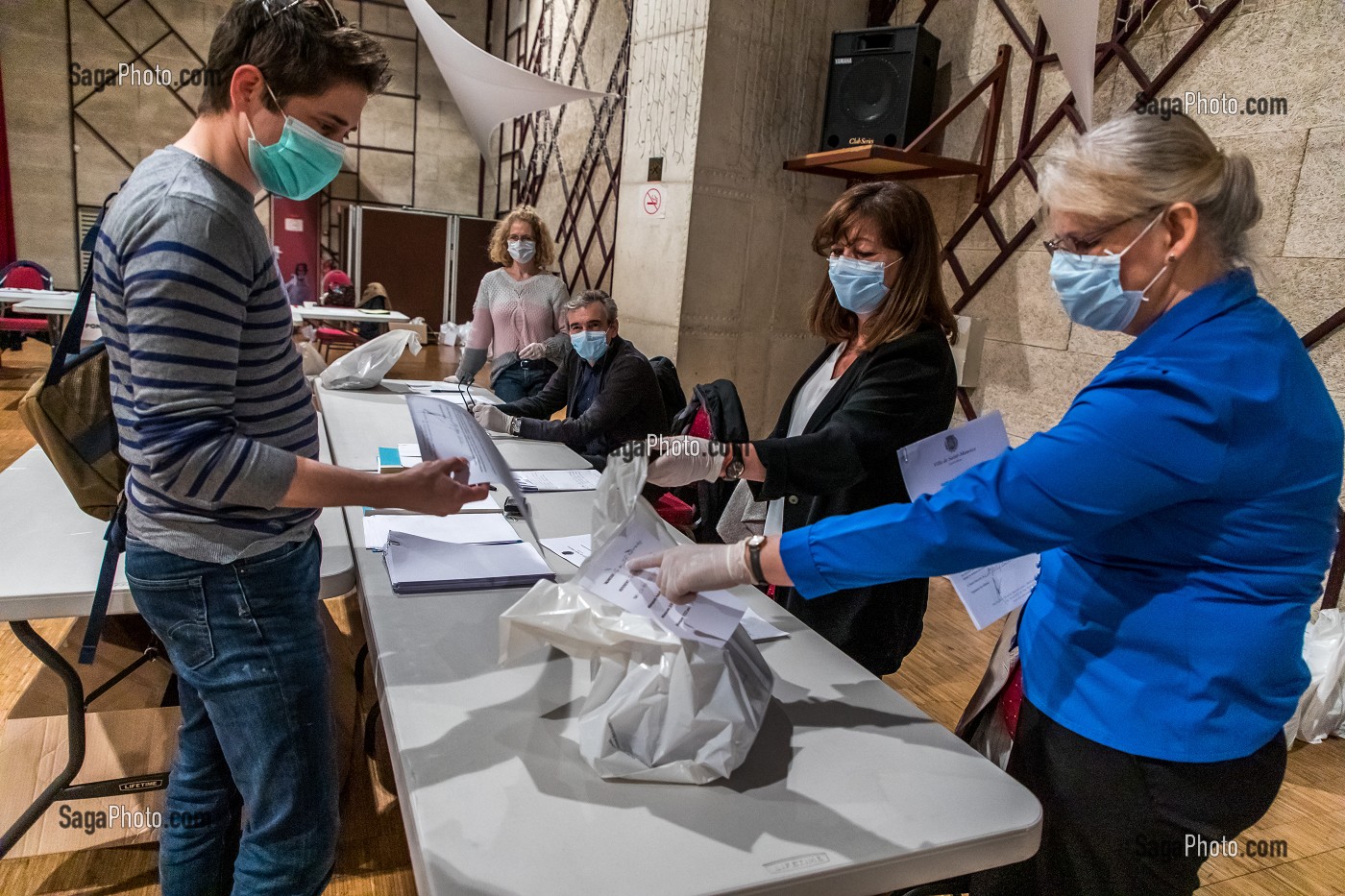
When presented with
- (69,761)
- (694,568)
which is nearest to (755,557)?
(694,568)

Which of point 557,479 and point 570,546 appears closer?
point 570,546

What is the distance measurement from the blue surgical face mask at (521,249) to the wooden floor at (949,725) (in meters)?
1.78

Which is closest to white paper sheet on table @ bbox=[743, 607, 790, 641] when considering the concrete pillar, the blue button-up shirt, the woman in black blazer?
the woman in black blazer

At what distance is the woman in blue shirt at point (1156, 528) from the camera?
30.7 inches

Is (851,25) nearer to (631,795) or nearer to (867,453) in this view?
(867,453)

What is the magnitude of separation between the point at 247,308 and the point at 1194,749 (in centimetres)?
111

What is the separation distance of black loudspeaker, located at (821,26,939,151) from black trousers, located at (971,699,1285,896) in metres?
3.09

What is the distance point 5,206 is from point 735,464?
971cm

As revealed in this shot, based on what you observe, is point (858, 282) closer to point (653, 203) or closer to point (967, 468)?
point (967, 468)

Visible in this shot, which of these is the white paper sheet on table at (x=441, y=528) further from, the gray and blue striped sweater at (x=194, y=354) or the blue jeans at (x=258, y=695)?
the gray and blue striped sweater at (x=194, y=354)

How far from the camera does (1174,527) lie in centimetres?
83

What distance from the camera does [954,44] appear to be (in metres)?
3.64

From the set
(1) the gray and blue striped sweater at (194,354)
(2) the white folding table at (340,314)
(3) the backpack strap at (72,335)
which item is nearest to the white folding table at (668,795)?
(1) the gray and blue striped sweater at (194,354)

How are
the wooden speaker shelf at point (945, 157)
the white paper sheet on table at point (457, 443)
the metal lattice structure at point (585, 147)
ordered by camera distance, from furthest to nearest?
1. the metal lattice structure at point (585, 147)
2. the wooden speaker shelf at point (945, 157)
3. the white paper sheet on table at point (457, 443)
